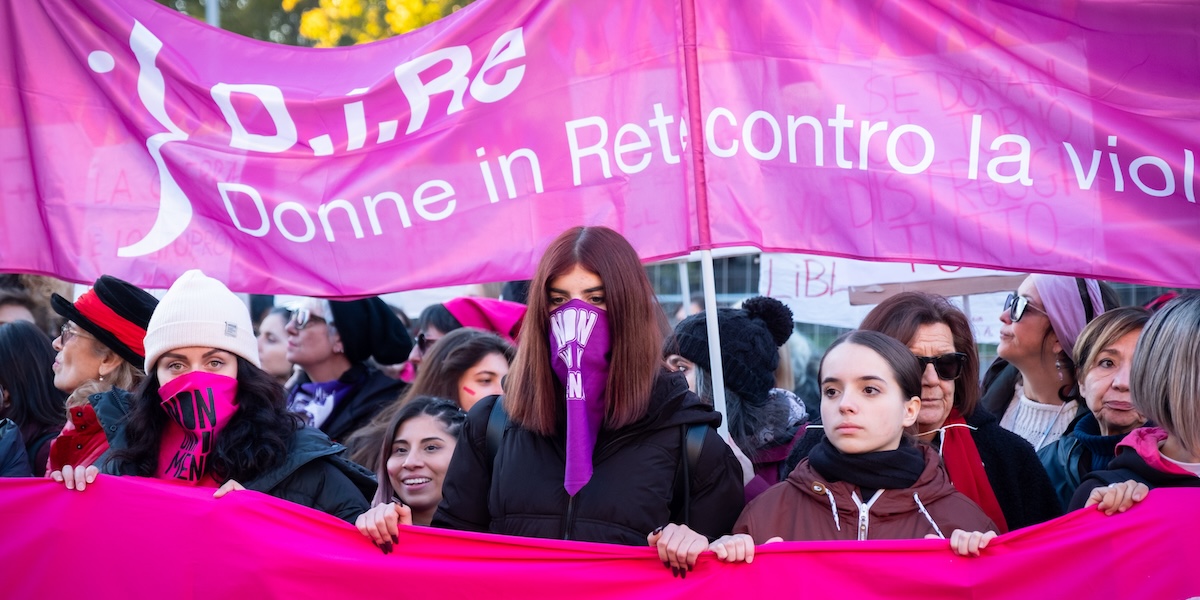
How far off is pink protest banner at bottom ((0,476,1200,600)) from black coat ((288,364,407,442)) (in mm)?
2362

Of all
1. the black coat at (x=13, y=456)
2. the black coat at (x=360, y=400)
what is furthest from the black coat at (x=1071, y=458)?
the black coat at (x=13, y=456)

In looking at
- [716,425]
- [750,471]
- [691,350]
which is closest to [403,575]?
[716,425]

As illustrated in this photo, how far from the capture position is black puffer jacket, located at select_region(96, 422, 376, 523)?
3443 millimetres

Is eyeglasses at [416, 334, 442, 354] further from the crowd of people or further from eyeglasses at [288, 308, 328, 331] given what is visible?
the crowd of people

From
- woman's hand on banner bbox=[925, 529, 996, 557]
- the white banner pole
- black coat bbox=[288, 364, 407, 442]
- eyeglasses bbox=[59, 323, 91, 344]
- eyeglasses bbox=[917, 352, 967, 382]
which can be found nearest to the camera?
woman's hand on banner bbox=[925, 529, 996, 557]

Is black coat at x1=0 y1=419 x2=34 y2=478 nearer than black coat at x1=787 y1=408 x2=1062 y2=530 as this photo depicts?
No

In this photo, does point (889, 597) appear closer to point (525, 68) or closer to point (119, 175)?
point (525, 68)

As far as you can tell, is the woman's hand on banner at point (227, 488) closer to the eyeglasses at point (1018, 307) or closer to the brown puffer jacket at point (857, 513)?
the brown puffer jacket at point (857, 513)

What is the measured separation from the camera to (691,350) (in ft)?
14.7

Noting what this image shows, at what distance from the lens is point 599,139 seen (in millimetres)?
3928

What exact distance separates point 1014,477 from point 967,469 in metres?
0.14

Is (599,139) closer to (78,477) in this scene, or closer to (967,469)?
(967,469)

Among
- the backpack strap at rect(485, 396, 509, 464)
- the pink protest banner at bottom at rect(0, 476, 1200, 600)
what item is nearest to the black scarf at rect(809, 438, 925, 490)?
the pink protest banner at bottom at rect(0, 476, 1200, 600)

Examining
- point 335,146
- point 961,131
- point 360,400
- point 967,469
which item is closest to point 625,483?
point 967,469
